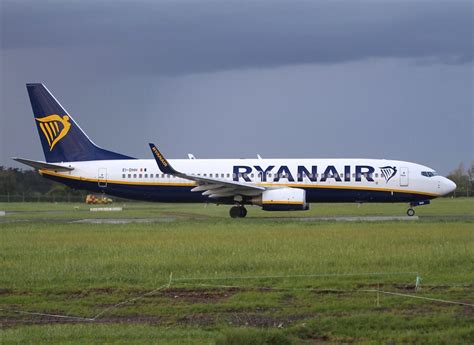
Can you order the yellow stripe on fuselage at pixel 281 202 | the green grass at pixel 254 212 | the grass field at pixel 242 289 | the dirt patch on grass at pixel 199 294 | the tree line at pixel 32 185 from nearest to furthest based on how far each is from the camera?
the grass field at pixel 242 289, the dirt patch on grass at pixel 199 294, the yellow stripe on fuselage at pixel 281 202, the green grass at pixel 254 212, the tree line at pixel 32 185

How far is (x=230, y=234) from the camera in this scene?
29.6 meters

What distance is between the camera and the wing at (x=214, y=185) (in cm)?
4281

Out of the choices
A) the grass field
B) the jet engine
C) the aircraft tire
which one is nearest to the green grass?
the aircraft tire

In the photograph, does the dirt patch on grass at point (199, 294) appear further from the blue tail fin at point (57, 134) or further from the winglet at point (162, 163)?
the blue tail fin at point (57, 134)

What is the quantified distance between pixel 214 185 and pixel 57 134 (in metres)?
9.76

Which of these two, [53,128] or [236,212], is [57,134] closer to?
[53,128]

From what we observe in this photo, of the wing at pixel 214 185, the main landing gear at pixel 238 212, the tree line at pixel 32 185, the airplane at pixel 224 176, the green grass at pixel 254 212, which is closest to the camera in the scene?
the wing at pixel 214 185

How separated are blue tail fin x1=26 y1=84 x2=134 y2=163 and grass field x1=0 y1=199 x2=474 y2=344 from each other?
1979 cm

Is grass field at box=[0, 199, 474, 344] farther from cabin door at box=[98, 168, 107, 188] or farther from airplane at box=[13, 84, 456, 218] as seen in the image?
cabin door at box=[98, 168, 107, 188]

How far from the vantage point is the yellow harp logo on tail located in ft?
156

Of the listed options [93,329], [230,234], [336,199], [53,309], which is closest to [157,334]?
[93,329]

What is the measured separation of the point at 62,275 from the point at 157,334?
6.73 m

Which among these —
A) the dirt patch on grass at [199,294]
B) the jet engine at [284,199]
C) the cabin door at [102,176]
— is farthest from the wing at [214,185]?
the dirt patch on grass at [199,294]

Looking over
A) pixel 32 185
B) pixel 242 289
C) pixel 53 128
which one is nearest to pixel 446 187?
pixel 53 128
